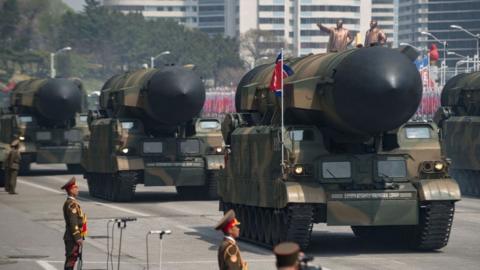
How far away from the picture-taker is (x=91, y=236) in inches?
1261

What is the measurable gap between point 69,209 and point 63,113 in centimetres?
3196

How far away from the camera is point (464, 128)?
148ft

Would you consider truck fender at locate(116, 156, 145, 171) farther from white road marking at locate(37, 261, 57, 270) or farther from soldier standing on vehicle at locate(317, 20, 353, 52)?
white road marking at locate(37, 261, 57, 270)

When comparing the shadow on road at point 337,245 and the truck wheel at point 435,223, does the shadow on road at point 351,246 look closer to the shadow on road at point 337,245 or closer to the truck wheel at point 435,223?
the shadow on road at point 337,245

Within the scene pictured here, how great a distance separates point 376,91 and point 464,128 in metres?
19.2

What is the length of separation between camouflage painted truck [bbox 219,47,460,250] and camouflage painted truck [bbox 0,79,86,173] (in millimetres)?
26961

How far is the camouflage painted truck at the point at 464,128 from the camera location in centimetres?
4459

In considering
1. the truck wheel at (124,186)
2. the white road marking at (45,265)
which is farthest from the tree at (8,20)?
the white road marking at (45,265)

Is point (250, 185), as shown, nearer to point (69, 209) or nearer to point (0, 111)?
point (69, 209)

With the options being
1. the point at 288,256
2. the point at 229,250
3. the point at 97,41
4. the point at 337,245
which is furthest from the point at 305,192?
the point at 97,41

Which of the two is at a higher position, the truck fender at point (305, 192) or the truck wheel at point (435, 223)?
the truck fender at point (305, 192)

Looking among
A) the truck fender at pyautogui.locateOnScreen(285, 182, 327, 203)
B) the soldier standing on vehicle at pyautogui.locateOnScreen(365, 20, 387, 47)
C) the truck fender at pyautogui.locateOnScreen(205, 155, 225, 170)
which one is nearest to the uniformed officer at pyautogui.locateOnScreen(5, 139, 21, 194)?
the truck fender at pyautogui.locateOnScreen(205, 155, 225, 170)

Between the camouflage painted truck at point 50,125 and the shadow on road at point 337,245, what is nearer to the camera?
the shadow on road at point 337,245

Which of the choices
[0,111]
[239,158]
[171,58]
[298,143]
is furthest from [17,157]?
[171,58]
